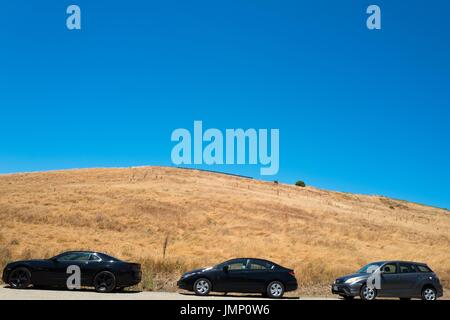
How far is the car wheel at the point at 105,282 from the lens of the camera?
55.9 feet

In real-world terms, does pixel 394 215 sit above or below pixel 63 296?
above

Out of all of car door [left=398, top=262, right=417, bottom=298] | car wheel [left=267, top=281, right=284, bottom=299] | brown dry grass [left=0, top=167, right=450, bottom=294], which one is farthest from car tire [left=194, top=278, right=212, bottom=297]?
car door [left=398, top=262, right=417, bottom=298]

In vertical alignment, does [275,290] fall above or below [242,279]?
below

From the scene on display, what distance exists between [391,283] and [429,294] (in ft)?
5.51

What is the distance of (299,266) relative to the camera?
2775 cm

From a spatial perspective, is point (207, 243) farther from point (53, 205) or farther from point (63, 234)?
point (53, 205)

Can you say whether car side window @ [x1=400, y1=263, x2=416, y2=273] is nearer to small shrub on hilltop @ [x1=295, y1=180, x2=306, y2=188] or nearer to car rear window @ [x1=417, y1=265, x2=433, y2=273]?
car rear window @ [x1=417, y1=265, x2=433, y2=273]

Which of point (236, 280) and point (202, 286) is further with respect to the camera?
point (236, 280)

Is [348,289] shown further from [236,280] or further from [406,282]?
[236,280]

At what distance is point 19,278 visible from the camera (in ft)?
55.5

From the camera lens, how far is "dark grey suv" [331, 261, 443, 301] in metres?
17.5

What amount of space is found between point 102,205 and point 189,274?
2760 cm

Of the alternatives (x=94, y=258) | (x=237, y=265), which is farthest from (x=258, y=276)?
(x=94, y=258)

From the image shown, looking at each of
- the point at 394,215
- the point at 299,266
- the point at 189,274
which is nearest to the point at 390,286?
the point at 189,274
